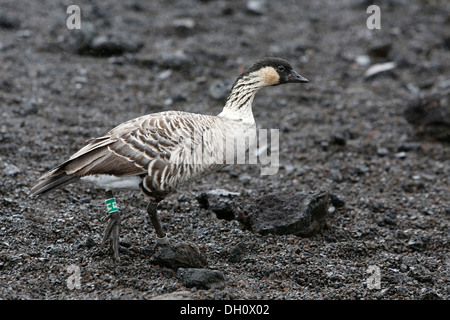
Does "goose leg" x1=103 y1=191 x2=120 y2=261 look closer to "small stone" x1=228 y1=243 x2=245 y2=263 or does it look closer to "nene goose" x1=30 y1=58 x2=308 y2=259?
"nene goose" x1=30 y1=58 x2=308 y2=259

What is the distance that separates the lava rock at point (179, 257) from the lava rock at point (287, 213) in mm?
1153

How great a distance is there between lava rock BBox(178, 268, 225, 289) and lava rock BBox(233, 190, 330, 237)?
143 centimetres

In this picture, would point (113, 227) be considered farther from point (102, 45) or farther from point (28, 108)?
point (102, 45)

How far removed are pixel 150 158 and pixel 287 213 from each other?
1.95m

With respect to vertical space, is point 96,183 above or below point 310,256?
above

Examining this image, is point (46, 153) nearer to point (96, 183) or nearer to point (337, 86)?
point (96, 183)

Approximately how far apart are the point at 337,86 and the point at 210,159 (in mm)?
6801

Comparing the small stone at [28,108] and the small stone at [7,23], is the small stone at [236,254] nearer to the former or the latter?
the small stone at [28,108]

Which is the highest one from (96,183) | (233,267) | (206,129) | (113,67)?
(113,67)

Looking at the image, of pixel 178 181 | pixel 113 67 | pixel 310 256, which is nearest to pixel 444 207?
pixel 310 256

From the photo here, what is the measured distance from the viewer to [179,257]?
621 centimetres

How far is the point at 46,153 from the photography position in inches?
355

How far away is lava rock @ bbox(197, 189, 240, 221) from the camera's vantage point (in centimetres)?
770

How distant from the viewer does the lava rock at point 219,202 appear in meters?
7.70
